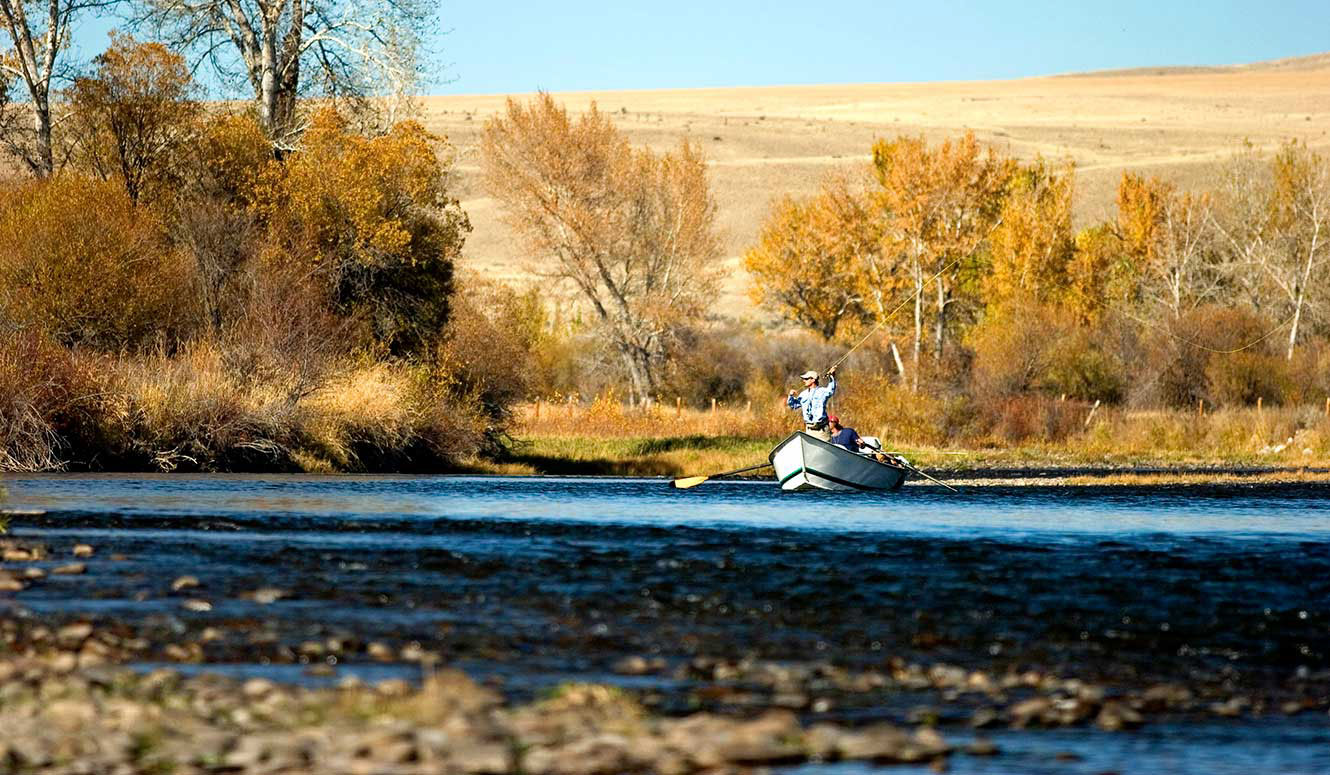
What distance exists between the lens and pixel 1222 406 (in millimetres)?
59312

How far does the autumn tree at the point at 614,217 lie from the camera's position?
196 ft

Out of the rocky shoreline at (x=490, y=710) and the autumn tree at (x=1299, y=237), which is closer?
the rocky shoreline at (x=490, y=710)

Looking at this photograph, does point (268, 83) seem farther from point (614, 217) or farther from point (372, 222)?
point (614, 217)

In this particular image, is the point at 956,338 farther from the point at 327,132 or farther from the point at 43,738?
the point at 43,738

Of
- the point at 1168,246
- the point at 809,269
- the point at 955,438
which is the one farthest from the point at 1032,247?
the point at 955,438

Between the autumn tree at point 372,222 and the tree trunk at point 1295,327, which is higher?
the autumn tree at point 372,222

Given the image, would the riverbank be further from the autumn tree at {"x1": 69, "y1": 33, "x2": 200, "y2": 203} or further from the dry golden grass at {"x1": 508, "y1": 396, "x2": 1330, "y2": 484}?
the autumn tree at {"x1": 69, "y1": 33, "x2": 200, "y2": 203}

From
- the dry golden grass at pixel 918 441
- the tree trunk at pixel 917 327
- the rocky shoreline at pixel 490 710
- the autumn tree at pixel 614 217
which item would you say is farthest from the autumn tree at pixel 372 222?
the rocky shoreline at pixel 490 710

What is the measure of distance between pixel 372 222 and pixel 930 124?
119 m

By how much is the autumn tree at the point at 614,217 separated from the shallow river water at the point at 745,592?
3316cm

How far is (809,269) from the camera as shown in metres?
74.2

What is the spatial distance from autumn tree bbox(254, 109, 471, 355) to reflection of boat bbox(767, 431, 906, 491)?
1272cm

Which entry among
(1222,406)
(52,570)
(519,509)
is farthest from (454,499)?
(1222,406)

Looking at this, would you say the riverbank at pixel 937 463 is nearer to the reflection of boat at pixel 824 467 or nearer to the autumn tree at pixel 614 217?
the reflection of boat at pixel 824 467
